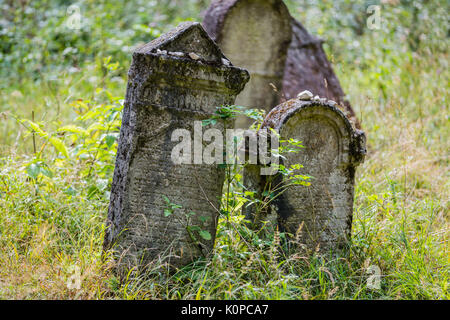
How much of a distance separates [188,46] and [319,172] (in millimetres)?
1258

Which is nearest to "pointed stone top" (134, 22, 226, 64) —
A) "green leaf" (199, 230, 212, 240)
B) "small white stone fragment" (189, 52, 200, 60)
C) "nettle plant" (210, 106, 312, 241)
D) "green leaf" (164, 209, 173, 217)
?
"small white stone fragment" (189, 52, 200, 60)

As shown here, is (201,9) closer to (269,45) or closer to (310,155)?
(269,45)

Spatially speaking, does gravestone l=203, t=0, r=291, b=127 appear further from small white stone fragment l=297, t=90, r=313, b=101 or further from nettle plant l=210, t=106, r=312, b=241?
nettle plant l=210, t=106, r=312, b=241

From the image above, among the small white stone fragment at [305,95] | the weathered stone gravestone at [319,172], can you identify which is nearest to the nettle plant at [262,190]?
the weathered stone gravestone at [319,172]

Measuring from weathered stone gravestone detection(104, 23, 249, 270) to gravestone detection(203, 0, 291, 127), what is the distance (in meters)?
2.12

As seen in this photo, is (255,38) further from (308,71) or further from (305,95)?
(305,95)

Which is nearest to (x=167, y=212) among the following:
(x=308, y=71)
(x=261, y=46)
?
(x=261, y=46)

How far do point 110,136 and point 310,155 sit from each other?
5.04 ft

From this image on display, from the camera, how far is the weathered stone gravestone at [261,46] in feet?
15.9

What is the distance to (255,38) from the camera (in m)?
4.97

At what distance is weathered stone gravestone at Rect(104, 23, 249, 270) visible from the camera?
268 cm

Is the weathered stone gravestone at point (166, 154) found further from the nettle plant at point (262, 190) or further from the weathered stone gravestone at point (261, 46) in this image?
the weathered stone gravestone at point (261, 46)
